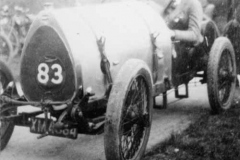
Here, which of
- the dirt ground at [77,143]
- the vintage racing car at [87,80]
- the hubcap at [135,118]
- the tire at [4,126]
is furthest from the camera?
the tire at [4,126]

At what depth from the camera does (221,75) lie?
5.88 meters

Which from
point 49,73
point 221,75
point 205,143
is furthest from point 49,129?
point 221,75

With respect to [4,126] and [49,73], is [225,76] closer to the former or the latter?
[49,73]

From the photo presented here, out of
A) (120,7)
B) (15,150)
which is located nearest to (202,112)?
(120,7)

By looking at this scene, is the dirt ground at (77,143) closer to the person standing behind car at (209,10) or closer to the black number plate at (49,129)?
the black number plate at (49,129)

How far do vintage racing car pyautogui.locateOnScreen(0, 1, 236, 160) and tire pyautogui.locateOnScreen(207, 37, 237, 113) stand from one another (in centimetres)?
116

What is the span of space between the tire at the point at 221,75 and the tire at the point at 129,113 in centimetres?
162

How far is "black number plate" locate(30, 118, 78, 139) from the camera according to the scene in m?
3.86

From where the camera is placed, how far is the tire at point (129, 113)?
3627mm

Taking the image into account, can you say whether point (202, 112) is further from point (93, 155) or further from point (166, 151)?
point (93, 155)

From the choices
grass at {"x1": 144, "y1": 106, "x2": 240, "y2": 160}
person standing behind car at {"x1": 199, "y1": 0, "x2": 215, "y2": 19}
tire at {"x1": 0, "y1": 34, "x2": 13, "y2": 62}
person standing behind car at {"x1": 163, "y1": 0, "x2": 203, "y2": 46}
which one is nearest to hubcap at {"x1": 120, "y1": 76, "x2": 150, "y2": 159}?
grass at {"x1": 144, "y1": 106, "x2": 240, "y2": 160}

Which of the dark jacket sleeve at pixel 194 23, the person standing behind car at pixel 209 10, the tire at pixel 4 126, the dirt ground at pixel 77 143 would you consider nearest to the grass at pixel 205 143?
the dirt ground at pixel 77 143

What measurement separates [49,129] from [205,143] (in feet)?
5.78

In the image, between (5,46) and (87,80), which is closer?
(87,80)
